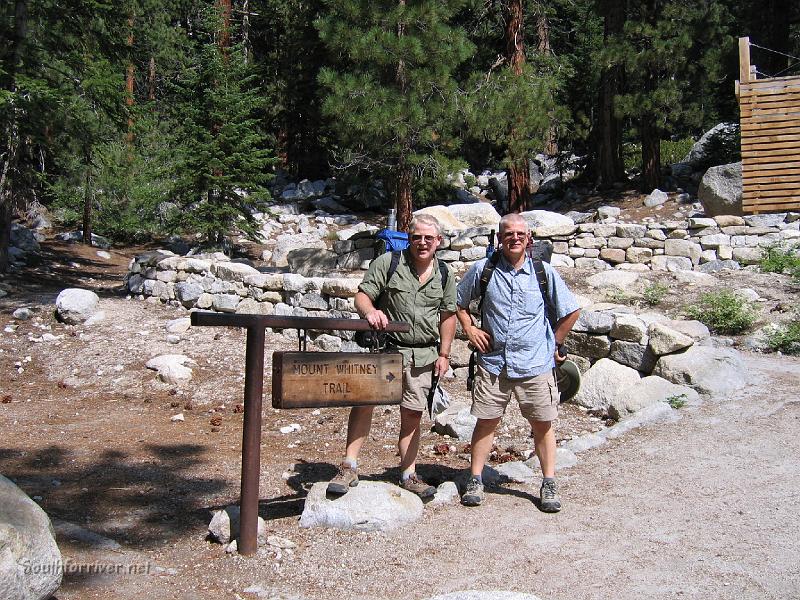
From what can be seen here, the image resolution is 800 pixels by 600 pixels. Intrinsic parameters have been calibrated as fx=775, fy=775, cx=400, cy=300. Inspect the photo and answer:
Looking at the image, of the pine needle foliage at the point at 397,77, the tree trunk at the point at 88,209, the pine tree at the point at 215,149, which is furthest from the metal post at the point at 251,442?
the tree trunk at the point at 88,209

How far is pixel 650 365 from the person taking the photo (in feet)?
22.4

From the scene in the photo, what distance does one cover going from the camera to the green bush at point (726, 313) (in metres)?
8.01

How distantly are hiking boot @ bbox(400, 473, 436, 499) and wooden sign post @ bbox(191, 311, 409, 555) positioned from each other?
69 centimetres

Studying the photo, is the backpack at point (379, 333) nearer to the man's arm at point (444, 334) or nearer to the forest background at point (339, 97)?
the man's arm at point (444, 334)

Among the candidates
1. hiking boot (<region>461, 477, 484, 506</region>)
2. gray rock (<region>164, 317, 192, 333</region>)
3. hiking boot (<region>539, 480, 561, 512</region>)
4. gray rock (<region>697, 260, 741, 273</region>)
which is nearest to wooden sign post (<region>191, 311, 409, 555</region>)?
hiking boot (<region>461, 477, 484, 506</region>)

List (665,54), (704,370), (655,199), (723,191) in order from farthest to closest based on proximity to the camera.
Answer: (655,199)
(665,54)
(723,191)
(704,370)

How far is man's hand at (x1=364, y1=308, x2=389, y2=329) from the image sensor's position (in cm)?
387

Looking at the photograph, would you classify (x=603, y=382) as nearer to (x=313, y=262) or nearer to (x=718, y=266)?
(x=718, y=266)

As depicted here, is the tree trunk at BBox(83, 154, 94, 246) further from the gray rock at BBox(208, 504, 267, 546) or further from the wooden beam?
the gray rock at BBox(208, 504, 267, 546)

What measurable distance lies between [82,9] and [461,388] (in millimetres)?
9115

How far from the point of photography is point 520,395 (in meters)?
4.12

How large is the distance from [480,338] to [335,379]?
830 millimetres

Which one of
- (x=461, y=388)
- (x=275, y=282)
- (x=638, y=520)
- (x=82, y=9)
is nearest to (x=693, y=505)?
(x=638, y=520)

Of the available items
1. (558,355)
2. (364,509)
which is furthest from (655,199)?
(364,509)
